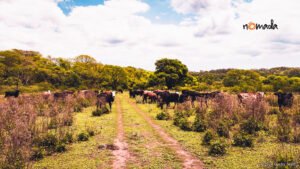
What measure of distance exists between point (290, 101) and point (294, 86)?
23297 mm

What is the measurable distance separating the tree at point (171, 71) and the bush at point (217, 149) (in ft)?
156

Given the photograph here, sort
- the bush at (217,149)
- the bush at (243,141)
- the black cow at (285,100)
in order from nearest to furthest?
the bush at (217,149)
the bush at (243,141)
the black cow at (285,100)

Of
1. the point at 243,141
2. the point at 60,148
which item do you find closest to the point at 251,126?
the point at 243,141

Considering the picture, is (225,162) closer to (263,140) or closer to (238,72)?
(263,140)

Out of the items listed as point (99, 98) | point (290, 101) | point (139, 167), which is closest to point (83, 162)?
point (139, 167)

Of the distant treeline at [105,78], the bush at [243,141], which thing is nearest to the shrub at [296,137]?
the bush at [243,141]

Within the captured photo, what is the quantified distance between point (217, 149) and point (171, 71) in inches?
1980

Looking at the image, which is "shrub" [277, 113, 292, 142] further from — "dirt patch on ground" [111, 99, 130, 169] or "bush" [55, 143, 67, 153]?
"bush" [55, 143, 67, 153]

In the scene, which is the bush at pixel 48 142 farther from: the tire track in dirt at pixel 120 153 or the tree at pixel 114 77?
the tree at pixel 114 77

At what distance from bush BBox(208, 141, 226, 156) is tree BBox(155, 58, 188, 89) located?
47.6 m

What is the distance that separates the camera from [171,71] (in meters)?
58.5

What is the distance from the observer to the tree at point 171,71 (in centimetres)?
5728

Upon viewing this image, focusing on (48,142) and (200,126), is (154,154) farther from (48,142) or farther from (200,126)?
(200,126)

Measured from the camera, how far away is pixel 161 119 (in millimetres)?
16297
